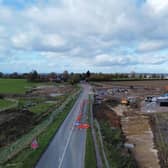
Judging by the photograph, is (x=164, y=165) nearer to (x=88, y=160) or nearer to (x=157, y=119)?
(x=88, y=160)

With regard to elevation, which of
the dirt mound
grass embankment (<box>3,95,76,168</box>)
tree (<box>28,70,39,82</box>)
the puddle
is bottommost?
the puddle

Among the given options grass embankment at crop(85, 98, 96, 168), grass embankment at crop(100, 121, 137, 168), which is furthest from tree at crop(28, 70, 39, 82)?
grass embankment at crop(85, 98, 96, 168)

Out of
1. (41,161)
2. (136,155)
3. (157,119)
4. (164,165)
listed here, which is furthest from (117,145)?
(157,119)

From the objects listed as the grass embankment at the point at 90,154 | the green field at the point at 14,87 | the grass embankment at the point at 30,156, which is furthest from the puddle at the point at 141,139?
the green field at the point at 14,87

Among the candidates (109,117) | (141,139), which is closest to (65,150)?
(141,139)

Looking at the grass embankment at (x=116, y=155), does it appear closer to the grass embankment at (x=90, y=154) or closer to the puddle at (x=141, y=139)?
the grass embankment at (x=90, y=154)

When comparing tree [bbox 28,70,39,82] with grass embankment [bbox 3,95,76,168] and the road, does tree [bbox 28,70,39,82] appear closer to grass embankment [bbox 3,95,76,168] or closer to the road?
the road

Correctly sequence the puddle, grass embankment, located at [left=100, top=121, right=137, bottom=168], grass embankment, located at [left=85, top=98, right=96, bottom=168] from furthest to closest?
the puddle, grass embankment, located at [left=100, top=121, right=137, bottom=168], grass embankment, located at [left=85, top=98, right=96, bottom=168]
